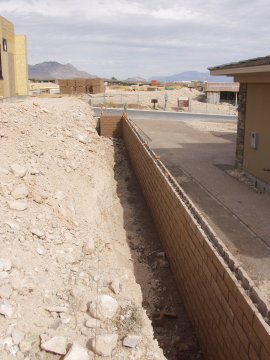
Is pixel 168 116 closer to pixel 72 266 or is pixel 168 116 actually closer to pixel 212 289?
pixel 72 266

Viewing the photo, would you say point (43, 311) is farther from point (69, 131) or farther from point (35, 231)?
point (69, 131)

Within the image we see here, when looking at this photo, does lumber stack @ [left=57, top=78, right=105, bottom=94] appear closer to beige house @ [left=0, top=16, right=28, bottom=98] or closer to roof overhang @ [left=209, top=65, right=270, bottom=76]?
Answer: beige house @ [left=0, top=16, right=28, bottom=98]

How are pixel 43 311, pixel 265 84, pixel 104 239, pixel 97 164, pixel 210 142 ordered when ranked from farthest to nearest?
pixel 210 142 < pixel 97 164 < pixel 265 84 < pixel 104 239 < pixel 43 311

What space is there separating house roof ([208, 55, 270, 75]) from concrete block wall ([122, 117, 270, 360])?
4.00m

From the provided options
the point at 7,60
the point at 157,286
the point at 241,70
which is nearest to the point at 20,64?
the point at 7,60

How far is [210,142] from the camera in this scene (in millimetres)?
19969

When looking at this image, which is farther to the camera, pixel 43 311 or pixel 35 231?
pixel 35 231

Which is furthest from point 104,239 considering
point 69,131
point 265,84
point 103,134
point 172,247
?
point 103,134

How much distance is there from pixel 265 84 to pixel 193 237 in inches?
276

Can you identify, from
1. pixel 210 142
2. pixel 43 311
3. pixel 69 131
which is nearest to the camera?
pixel 43 311

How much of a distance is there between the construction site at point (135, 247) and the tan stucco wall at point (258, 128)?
6 centimetres

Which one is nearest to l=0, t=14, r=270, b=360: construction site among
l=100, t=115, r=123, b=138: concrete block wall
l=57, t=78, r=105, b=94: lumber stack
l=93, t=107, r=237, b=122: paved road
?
l=100, t=115, r=123, b=138: concrete block wall

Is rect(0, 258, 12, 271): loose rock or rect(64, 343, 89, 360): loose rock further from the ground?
rect(0, 258, 12, 271): loose rock

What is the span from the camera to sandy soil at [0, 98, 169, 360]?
5.02 m
